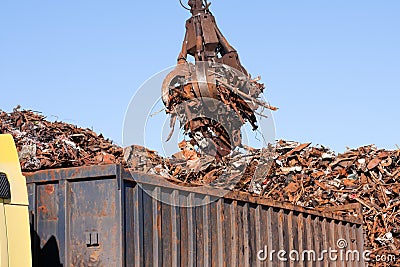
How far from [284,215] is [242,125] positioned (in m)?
3.10

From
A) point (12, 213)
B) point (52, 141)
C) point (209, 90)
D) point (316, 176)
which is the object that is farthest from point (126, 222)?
point (316, 176)

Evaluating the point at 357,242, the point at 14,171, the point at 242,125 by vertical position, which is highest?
the point at 242,125

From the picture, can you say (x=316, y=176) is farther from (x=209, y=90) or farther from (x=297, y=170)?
(x=209, y=90)

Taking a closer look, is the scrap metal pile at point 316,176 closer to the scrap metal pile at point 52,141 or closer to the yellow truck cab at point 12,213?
the scrap metal pile at point 52,141

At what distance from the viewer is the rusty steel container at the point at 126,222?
429cm

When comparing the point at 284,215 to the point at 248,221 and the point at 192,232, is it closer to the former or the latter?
the point at 248,221

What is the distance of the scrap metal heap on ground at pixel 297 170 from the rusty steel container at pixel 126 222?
9.23ft

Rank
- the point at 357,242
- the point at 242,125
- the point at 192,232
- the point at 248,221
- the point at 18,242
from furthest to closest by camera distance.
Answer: the point at 242,125 < the point at 357,242 < the point at 248,221 < the point at 192,232 < the point at 18,242

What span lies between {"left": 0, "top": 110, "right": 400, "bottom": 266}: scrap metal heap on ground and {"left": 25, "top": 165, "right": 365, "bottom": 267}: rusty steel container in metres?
2.81

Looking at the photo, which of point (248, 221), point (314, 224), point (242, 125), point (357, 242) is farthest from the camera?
point (242, 125)

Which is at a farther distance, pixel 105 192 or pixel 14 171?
pixel 105 192

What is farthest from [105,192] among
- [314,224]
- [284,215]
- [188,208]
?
[314,224]

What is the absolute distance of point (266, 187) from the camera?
31.7ft

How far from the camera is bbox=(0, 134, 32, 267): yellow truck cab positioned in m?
3.75
